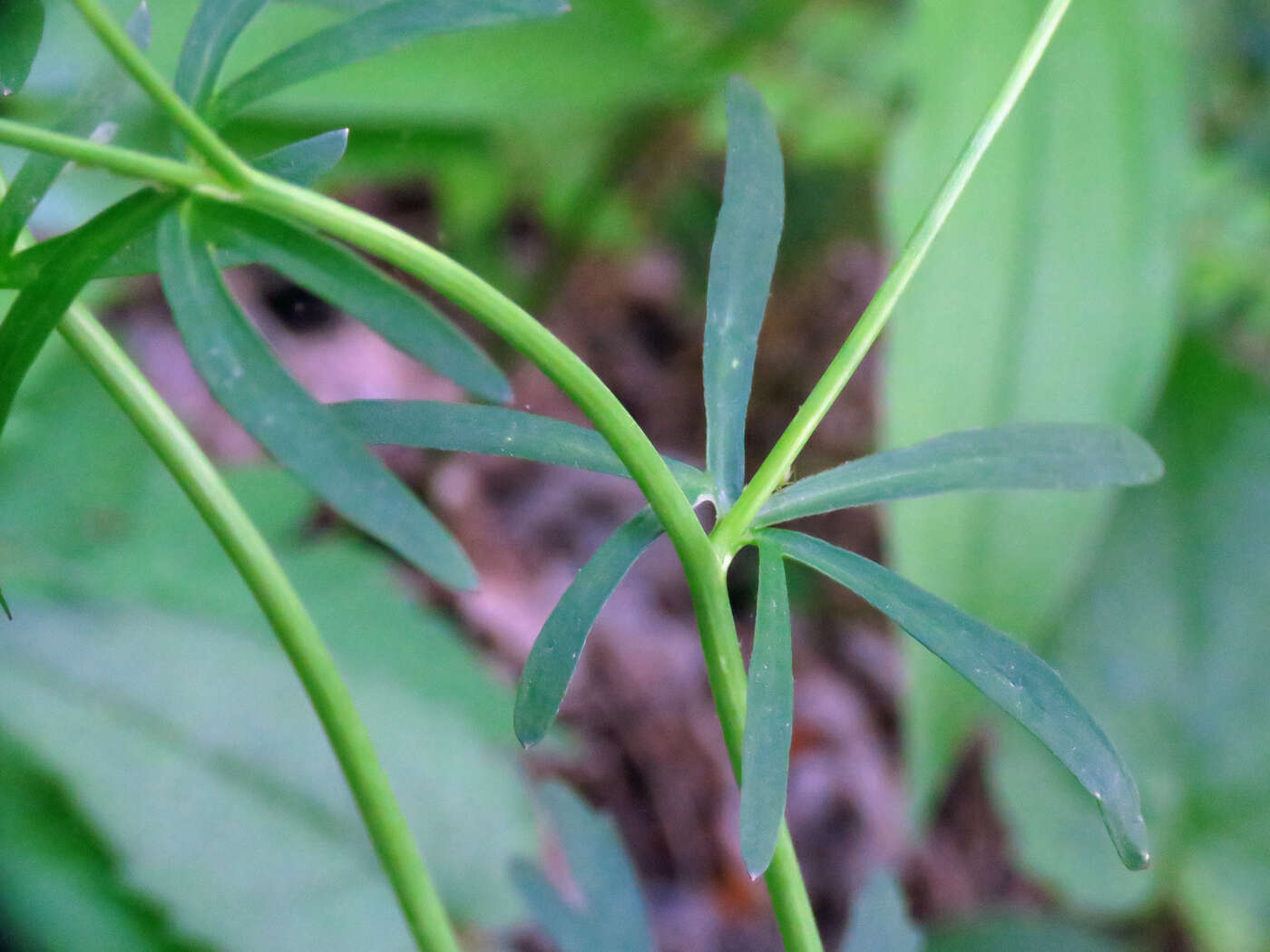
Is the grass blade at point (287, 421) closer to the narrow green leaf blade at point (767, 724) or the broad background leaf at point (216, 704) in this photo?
the narrow green leaf blade at point (767, 724)

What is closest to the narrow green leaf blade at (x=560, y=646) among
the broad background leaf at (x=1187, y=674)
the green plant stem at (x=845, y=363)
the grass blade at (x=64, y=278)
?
the green plant stem at (x=845, y=363)

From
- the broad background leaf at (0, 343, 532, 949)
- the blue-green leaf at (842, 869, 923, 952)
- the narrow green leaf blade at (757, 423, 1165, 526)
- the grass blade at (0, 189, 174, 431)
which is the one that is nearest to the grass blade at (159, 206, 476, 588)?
the grass blade at (0, 189, 174, 431)

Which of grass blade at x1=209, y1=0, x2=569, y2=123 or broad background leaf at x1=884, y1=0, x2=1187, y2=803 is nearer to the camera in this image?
grass blade at x1=209, y1=0, x2=569, y2=123

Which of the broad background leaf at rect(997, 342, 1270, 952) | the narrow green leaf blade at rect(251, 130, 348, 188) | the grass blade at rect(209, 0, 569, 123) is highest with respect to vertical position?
the grass blade at rect(209, 0, 569, 123)

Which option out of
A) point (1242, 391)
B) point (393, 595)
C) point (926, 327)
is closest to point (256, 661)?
point (393, 595)

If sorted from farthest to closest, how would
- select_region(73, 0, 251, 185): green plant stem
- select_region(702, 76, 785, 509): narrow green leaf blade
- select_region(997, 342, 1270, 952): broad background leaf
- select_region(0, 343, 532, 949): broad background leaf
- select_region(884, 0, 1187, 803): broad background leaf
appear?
select_region(997, 342, 1270, 952): broad background leaf
select_region(884, 0, 1187, 803): broad background leaf
select_region(0, 343, 532, 949): broad background leaf
select_region(702, 76, 785, 509): narrow green leaf blade
select_region(73, 0, 251, 185): green plant stem

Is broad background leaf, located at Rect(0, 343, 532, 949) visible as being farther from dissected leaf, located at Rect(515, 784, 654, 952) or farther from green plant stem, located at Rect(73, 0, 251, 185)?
green plant stem, located at Rect(73, 0, 251, 185)

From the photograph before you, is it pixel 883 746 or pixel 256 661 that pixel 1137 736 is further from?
pixel 256 661
